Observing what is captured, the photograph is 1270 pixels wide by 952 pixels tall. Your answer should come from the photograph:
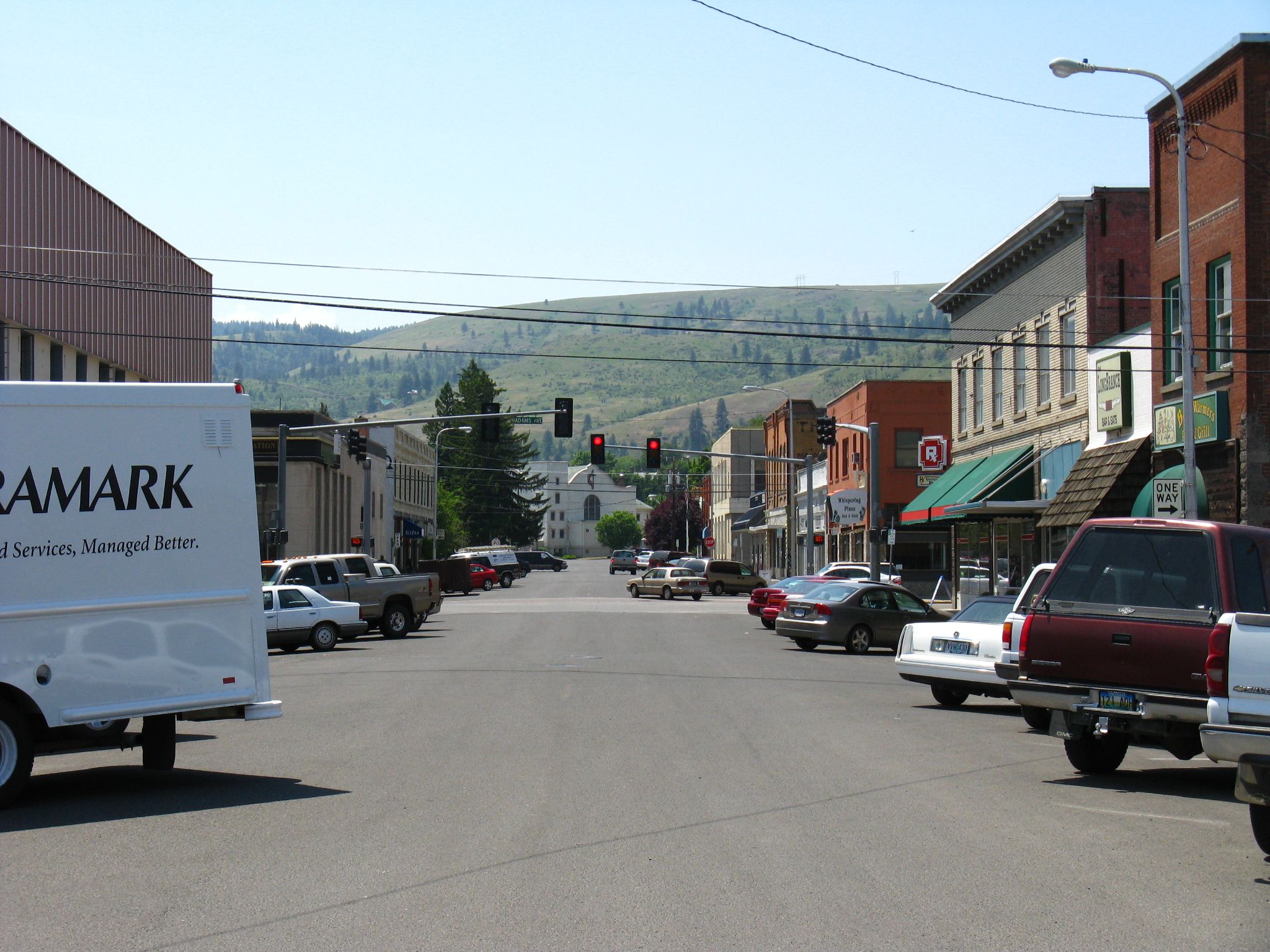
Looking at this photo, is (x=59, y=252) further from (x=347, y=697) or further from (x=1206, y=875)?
(x=1206, y=875)

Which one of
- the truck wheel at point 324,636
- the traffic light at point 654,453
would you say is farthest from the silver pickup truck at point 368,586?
the traffic light at point 654,453

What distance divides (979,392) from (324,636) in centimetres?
2403

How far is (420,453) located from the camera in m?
101

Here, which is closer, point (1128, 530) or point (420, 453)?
point (1128, 530)

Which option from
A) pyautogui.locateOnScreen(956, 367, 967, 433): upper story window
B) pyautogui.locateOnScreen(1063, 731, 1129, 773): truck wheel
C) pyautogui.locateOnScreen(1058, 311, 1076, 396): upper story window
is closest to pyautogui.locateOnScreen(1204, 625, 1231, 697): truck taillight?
pyautogui.locateOnScreen(1063, 731, 1129, 773): truck wheel

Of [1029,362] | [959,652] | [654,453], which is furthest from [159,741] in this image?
[654,453]

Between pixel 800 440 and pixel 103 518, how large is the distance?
79.1 m

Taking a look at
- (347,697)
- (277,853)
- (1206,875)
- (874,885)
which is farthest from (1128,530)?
(347,697)

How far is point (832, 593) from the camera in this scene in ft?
85.8

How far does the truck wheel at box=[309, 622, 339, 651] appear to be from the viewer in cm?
2719

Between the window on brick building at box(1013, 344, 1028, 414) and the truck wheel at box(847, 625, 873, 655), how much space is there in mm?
14022

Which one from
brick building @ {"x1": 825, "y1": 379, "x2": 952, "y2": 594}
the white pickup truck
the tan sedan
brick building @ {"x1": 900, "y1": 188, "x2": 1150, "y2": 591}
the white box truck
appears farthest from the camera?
brick building @ {"x1": 825, "y1": 379, "x2": 952, "y2": 594}

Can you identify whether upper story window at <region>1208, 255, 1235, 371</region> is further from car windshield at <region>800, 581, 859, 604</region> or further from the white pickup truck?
the white pickup truck

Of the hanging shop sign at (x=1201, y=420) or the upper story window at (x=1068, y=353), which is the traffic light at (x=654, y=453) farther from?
the hanging shop sign at (x=1201, y=420)
